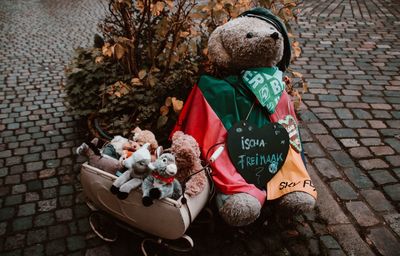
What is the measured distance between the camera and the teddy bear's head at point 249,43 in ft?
9.56

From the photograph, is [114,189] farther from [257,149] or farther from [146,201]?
[257,149]

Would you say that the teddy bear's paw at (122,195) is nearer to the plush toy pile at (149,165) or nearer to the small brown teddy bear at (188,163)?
the plush toy pile at (149,165)

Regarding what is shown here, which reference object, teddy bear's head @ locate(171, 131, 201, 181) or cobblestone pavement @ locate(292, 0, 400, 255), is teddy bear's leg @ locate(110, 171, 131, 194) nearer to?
teddy bear's head @ locate(171, 131, 201, 181)

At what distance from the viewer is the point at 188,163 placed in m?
2.65

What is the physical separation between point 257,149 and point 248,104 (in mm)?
376

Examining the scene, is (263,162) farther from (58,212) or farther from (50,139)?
(50,139)

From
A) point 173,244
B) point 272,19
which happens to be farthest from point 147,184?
point 272,19

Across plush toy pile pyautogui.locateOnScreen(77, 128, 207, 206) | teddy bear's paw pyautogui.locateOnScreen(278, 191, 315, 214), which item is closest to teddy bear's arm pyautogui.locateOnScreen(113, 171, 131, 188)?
plush toy pile pyautogui.locateOnScreen(77, 128, 207, 206)

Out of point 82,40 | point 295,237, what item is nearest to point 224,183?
point 295,237

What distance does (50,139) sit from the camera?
14.0 ft

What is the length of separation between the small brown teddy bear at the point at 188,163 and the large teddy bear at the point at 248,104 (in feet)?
0.60

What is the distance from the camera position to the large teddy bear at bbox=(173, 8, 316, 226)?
2830mm

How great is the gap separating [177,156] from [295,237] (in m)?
1.23

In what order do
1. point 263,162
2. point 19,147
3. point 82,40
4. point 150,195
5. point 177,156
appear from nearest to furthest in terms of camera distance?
point 150,195 → point 177,156 → point 263,162 → point 19,147 → point 82,40
